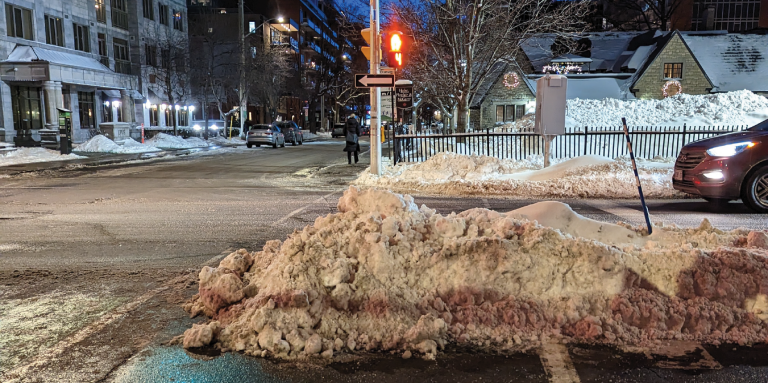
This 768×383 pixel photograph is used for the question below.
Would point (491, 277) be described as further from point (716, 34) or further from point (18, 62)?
point (716, 34)

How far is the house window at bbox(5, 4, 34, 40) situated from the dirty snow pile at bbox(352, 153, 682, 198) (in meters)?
23.6

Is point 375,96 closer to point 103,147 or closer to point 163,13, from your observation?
point 103,147

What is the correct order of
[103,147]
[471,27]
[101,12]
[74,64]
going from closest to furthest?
[471,27]
[103,147]
[74,64]
[101,12]

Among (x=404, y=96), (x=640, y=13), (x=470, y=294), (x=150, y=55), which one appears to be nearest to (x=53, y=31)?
(x=150, y=55)

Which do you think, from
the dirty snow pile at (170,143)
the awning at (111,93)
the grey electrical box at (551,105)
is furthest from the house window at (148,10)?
the grey electrical box at (551,105)

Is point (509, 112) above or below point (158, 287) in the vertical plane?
above

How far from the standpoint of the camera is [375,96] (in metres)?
15.4

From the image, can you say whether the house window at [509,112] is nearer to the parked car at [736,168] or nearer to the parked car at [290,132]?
the parked car at [290,132]

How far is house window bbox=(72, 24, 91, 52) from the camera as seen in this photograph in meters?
32.9

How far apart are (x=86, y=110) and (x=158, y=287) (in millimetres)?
34132

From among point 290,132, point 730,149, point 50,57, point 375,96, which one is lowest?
point 730,149

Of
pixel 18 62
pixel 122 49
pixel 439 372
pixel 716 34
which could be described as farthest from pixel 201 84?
pixel 439 372

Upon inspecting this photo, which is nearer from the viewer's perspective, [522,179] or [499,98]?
[522,179]

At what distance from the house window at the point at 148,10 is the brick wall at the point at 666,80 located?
1401 inches
